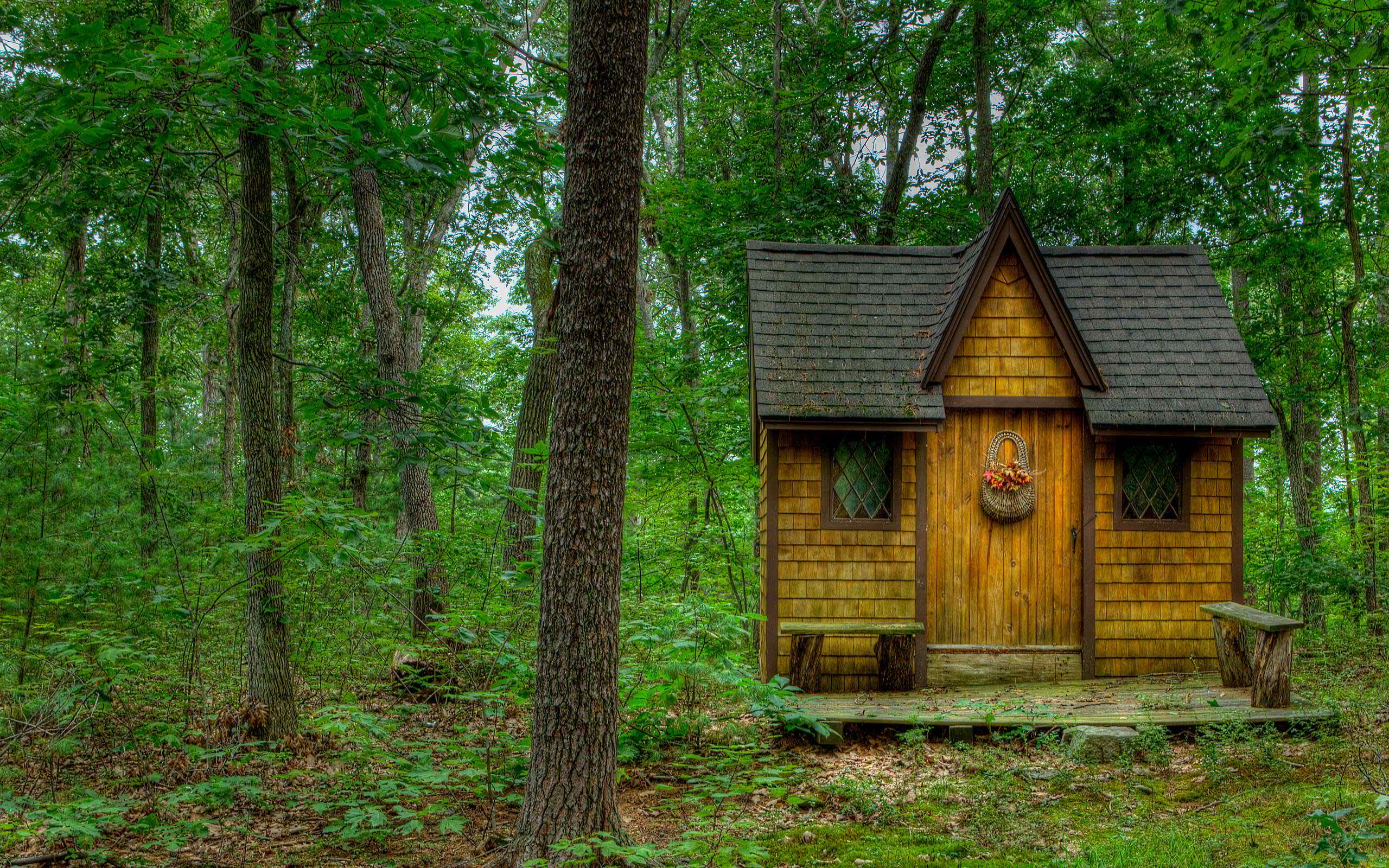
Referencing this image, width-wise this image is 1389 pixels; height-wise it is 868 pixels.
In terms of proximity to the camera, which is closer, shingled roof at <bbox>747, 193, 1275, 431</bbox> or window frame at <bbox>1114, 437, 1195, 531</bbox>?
shingled roof at <bbox>747, 193, 1275, 431</bbox>

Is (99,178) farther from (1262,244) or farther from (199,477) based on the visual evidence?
(1262,244)

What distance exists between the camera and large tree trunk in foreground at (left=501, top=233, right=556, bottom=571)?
9.43 meters

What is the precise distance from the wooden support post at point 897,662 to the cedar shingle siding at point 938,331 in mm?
2237

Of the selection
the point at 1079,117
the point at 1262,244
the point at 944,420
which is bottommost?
the point at 944,420

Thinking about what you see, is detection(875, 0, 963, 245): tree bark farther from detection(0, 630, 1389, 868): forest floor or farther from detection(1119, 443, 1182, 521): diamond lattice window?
detection(0, 630, 1389, 868): forest floor

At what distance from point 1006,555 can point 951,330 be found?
2443 millimetres

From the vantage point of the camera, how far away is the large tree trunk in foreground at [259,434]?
21.6 ft

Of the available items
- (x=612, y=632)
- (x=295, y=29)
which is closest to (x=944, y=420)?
(x=612, y=632)

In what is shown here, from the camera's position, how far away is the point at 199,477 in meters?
9.48

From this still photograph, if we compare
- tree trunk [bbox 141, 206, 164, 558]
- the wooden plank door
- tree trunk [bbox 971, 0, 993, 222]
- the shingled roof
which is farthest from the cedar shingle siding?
tree trunk [bbox 141, 206, 164, 558]

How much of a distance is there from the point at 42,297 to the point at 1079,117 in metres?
18.5

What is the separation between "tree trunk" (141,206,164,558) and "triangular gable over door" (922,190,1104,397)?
7690 mm

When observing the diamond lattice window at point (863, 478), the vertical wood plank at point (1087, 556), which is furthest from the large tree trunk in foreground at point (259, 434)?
the vertical wood plank at point (1087, 556)

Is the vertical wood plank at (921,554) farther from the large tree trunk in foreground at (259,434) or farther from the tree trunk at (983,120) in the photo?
the tree trunk at (983,120)
